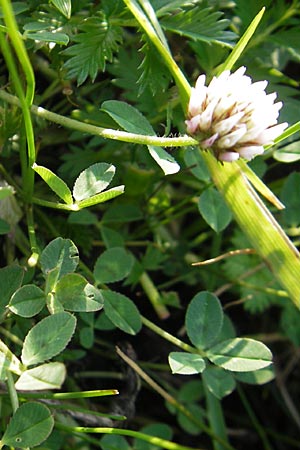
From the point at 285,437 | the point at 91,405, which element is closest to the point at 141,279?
the point at 91,405

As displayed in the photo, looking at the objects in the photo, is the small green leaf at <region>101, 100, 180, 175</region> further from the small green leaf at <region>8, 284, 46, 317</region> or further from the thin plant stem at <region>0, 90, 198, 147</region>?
the small green leaf at <region>8, 284, 46, 317</region>

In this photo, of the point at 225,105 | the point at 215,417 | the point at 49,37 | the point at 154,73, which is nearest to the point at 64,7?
the point at 49,37

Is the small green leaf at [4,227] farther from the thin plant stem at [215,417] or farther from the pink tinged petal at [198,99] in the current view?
the thin plant stem at [215,417]

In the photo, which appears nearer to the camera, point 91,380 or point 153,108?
point 153,108

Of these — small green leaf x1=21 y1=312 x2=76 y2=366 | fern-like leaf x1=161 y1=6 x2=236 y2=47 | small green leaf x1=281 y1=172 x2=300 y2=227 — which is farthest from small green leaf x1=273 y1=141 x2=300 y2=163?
small green leaf x1=21 y1=312 x2=76 y2=366

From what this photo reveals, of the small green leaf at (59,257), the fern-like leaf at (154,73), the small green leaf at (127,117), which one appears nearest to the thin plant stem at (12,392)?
the small green leaf at (59,257)

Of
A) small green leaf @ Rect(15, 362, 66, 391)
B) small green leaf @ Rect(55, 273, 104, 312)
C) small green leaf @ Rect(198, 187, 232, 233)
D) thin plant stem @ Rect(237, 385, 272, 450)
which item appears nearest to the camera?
small green leaf @ Rect(15, 362, 66, 391)

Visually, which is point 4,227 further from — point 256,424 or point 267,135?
point 256,424

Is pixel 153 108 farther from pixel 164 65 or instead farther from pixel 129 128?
pixel 129 128
